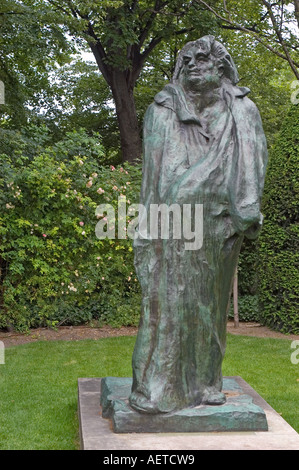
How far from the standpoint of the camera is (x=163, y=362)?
468cm

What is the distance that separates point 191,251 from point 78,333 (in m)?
6.16

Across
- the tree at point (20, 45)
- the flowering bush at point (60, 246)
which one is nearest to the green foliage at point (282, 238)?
the flowering bush at point (60, 246)

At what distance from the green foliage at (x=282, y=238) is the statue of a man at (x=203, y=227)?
5581 mm

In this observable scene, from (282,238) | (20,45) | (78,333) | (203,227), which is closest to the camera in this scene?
(203,227)

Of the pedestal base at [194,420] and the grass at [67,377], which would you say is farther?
the grass at [67,377]

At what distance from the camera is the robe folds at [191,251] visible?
468 centimetres

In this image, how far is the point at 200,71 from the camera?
4.87m

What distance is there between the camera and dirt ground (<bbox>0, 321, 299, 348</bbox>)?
10.2 metres

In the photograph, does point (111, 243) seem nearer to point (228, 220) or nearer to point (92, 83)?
point (228, 220)

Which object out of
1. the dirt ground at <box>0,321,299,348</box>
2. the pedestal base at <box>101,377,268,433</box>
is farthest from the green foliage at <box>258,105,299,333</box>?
the pedestal base at <box>101,377,268,433</box>

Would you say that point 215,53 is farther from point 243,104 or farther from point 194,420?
point 194,420

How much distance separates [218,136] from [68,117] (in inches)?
579

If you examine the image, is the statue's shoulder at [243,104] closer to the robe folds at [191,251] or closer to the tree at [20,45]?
the robe folds at [191,251]

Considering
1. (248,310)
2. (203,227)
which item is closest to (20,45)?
(248,310)
